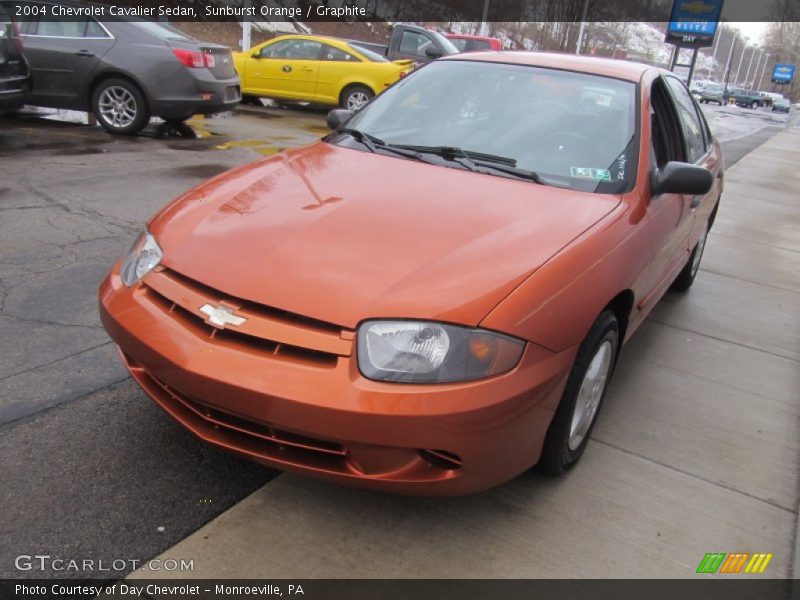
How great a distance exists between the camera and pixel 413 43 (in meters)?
14.6

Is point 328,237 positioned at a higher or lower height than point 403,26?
lower

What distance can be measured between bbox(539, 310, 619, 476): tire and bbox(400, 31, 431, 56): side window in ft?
41.9

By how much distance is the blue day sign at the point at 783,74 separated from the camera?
88531mm

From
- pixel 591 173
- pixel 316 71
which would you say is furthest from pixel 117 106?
pixel 591 173

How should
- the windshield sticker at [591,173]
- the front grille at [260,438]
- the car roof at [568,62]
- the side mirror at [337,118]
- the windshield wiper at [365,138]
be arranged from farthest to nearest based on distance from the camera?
the side mirror at [337,118]
the car roof at [568,62]
the windshield wiper at [365,138]
the windshield sticker at [591,173]
the front grille at [260,438]

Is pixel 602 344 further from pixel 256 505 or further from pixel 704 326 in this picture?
pixel 704 326

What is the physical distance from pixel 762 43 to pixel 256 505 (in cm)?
14703

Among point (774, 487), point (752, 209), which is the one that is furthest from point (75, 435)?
point (752, 209)

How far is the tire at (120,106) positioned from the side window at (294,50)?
4.66 metres

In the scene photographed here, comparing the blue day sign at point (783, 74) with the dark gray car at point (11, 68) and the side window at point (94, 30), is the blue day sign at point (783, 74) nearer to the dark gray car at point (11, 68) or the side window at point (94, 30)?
the side window at point (94, 30)

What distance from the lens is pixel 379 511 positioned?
8.17 feet

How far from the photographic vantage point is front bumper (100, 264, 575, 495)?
202 cm

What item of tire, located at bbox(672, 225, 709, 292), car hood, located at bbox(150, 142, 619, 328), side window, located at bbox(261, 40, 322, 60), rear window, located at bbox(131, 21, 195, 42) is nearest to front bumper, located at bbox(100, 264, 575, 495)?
car hood, located at bbox(150, 142, 619, 328)

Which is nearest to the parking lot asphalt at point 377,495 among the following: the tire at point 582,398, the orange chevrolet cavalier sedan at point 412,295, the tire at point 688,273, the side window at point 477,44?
the tire at point 582,398
